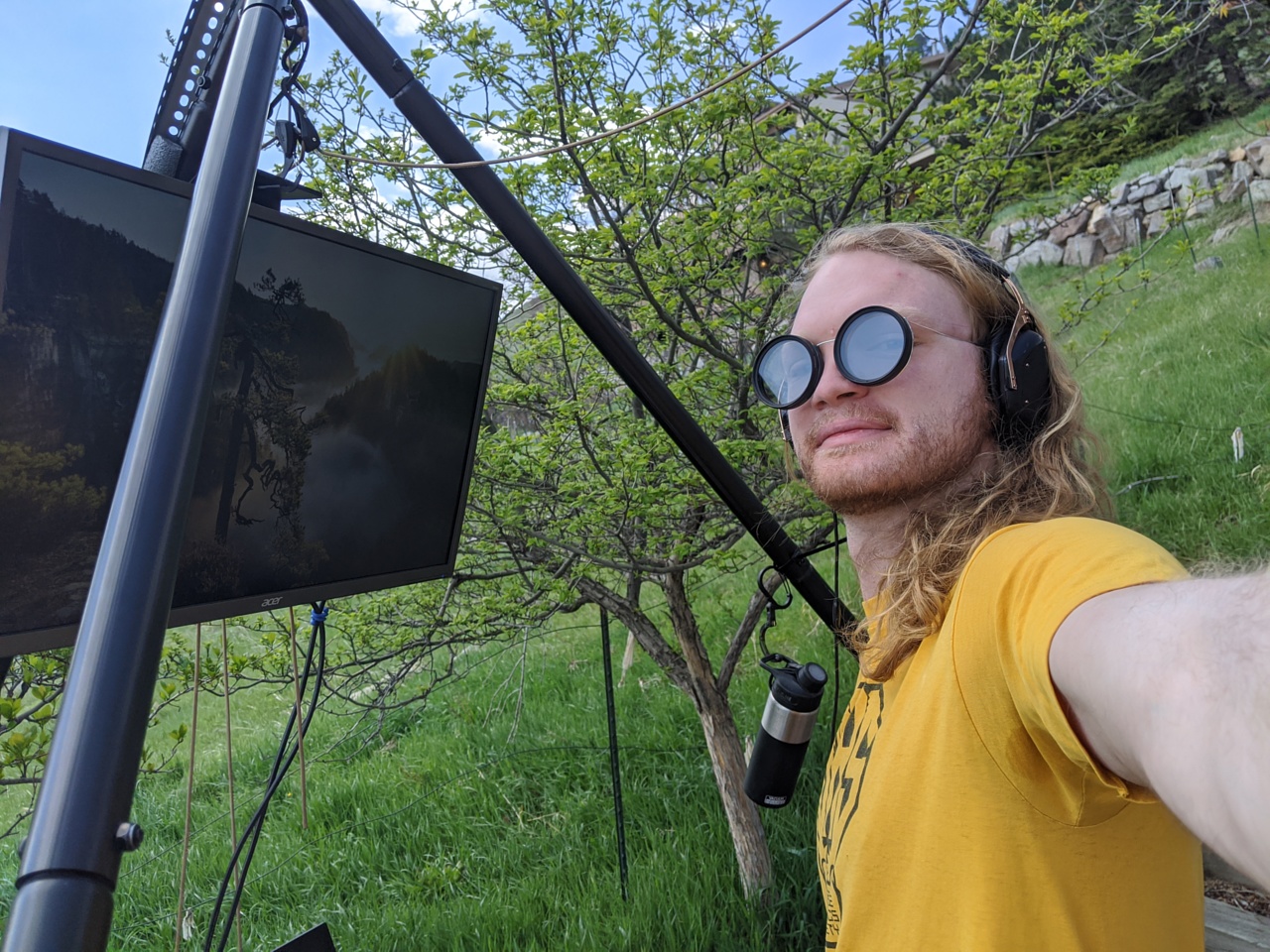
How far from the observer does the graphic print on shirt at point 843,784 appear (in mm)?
1327

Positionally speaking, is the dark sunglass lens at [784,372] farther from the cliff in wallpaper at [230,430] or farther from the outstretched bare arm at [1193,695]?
the outstretched bare arm at [1193,695]

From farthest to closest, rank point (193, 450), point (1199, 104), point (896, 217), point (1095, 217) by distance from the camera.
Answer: point (1199, 104)
point (1095, 217)
point (896, 217)
point (193, 450)

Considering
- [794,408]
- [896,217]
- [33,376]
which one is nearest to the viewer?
[33,376]

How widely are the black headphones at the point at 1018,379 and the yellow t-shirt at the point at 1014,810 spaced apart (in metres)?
0.54

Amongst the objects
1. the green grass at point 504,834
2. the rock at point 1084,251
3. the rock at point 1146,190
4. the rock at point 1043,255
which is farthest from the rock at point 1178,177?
the green grass at point 504,834

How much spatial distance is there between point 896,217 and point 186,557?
8.99 feet

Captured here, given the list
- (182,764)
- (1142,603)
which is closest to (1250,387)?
(1142,603)

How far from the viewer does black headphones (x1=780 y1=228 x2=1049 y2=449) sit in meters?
1.52

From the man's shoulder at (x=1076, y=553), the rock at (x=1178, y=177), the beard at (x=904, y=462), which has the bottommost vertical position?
the man's shoulder at (x=1076, y=553)

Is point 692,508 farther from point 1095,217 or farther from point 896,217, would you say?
point 1095,217

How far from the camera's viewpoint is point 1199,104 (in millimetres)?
16375

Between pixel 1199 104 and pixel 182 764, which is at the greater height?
pixel 1199 104

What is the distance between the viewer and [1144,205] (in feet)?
47.5

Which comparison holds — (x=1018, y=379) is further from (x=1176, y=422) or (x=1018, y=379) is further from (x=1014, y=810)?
(x=1176, y=422)
